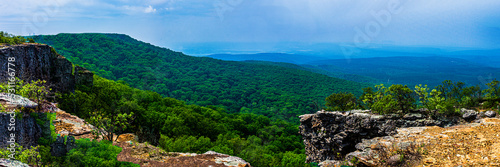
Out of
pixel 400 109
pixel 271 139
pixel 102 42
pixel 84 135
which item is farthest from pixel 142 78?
pixel 400 109

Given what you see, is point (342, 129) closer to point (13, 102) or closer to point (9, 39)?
point (13, 102)

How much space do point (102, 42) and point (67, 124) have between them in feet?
438

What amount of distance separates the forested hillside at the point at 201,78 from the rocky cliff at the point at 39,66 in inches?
2528

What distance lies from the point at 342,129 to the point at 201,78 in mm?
109448

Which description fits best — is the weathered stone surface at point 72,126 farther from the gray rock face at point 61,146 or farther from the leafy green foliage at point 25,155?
the leafy green foliage at point 25,155

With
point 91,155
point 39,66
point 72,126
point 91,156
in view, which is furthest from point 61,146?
point 39,66

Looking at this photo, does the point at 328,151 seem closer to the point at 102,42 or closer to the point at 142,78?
the point at 142,78

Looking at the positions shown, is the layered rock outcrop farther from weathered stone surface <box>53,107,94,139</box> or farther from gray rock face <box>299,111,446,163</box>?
weathered stone surface <box>53,107,94,139</box>

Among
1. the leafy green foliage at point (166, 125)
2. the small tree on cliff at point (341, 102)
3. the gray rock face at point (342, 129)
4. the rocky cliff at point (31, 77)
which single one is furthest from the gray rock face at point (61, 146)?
the small tree on cliff at point (341, 102)

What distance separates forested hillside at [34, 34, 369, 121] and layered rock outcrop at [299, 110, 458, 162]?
58.0m

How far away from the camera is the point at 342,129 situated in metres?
24.0

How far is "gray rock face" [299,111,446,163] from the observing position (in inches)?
805

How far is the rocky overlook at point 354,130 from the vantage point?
57.2ft

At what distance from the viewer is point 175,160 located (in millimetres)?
17359
